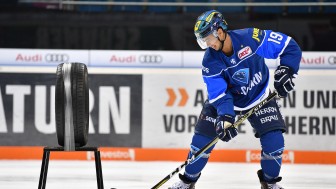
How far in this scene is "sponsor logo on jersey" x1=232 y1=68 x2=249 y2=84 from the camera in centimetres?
511

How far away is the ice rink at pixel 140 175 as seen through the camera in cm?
620

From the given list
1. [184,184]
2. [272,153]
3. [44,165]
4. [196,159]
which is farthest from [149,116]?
[44,165]

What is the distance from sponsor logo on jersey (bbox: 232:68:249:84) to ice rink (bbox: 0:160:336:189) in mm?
1219

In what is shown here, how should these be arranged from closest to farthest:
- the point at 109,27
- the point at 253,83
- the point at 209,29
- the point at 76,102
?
the point at 76,102 → the point at 209,29 → the point at 253,83 → the point at 109,27

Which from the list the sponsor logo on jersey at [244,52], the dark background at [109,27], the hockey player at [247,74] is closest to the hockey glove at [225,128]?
the hockey player at [247,74]

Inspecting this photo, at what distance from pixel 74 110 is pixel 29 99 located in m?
3.71

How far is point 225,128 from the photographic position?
195 inches

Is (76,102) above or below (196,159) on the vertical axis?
above

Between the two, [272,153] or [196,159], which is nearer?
[272,153]

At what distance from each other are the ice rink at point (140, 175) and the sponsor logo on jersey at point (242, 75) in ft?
4.00

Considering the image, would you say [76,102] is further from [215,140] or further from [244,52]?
[244,52]

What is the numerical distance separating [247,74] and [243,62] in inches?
3.1

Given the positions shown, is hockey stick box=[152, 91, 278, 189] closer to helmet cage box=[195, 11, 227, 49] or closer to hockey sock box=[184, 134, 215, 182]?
hockey sock box=[184, 134, 215, 182]

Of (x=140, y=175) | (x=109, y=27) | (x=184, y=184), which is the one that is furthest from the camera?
(x=109, y=27)
